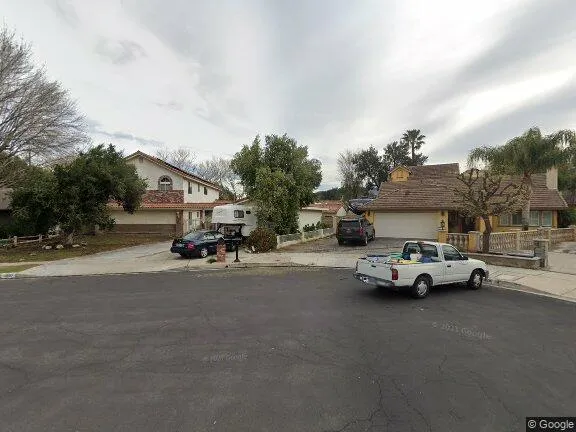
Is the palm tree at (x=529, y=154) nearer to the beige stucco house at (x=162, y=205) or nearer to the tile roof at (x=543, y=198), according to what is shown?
the tile roof at (x=543, y=198)

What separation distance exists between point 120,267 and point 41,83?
611 inches

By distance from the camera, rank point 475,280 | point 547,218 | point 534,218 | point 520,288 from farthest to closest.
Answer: point 534,218
point 547,218
point 520,288
point 475,280

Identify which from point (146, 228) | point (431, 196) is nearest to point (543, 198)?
point (431, 196)

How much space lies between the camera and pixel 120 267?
57.4ft

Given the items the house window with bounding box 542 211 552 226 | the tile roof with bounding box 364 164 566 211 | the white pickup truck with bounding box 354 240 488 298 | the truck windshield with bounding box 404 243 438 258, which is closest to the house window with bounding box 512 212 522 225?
the tile roof with bounding box 364 164 566 211

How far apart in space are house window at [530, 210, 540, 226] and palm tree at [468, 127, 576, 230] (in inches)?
131

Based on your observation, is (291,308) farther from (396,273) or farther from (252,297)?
(396,273)

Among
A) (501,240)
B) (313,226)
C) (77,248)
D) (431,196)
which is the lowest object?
(77,248)

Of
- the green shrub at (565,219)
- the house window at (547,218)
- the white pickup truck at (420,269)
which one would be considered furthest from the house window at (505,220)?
the white pickup truck at (420,269)

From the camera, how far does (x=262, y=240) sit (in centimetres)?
2208

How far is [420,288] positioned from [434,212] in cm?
1728

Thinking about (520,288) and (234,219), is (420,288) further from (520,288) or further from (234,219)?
(234,219)

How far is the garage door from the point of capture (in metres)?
26.4

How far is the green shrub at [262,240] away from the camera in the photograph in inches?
868
